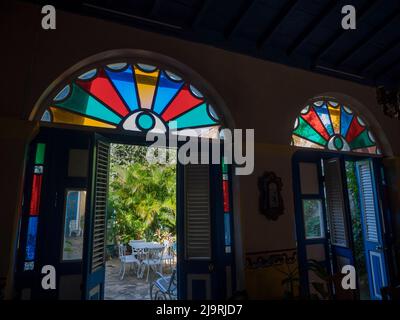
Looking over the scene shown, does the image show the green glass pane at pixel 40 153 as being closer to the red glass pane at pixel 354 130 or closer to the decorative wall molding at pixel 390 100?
the decorative wall molding at pixel 390 100

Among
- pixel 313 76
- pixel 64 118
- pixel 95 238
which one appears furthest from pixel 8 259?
pixel 313 76

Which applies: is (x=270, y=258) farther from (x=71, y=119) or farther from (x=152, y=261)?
(x=152, y=261)

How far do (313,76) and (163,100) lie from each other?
2.33 metres

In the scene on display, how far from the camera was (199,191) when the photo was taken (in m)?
2.97

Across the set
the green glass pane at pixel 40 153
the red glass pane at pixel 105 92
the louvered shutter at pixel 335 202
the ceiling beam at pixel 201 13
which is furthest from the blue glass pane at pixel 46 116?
the louvered shutter at pixel 335 202

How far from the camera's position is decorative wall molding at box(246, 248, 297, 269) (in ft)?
9.64

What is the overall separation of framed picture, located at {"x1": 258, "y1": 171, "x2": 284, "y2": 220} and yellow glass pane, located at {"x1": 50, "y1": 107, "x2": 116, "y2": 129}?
1954 millimetres

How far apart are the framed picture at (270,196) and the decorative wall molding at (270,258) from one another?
0.42 meters

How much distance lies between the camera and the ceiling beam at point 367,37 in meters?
3.03

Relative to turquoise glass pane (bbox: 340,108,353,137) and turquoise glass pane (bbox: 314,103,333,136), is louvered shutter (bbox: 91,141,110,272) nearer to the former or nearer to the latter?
turquoise glass pane (bbox: 314,103,333,136)

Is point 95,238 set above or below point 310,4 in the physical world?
below

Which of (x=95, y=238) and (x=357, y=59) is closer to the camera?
(x=95, y=238)

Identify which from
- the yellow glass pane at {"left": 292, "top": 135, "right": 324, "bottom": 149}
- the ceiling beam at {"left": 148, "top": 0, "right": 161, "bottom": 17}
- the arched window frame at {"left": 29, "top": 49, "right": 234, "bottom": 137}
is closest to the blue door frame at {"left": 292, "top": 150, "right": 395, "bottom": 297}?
the yellow glass pane at {"left": 292, "top": 135, "right": 324, "bottom": 149}

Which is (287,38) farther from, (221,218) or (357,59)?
(221,218)
